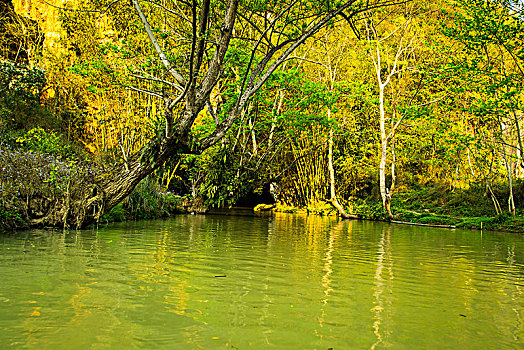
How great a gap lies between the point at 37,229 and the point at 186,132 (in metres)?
3.59

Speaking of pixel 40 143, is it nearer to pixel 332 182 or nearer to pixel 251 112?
pixel 251 112

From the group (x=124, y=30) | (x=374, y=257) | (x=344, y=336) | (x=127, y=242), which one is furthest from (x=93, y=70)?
(x=344, y=336)

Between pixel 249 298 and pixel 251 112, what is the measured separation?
1283 centimetres

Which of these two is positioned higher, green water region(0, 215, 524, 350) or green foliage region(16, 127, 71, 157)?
green foliage region(16, 127, 71, 157)

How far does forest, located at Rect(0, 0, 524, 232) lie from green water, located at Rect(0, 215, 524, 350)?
282cm

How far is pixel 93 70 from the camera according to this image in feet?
35.1

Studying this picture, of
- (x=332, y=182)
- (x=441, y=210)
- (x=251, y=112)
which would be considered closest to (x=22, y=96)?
(x=251, y=112)

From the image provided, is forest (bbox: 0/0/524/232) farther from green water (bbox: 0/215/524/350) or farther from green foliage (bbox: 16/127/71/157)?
green water (bbox: 0/215/524/350)

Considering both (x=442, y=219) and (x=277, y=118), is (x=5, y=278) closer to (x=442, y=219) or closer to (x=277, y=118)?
(x=277, y=118)

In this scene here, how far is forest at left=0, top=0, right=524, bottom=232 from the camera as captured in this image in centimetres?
885

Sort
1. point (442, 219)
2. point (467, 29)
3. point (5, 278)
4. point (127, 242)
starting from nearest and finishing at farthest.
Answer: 1. point (5, 278)
2. point (127, 242)
3. point (467, 29)
4. point (442, 219)

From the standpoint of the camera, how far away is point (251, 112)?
625 inches

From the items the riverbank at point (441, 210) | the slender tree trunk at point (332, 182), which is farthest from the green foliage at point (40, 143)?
the riverbank at point (441, 210)

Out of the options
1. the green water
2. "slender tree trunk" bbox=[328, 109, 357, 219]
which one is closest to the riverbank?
"slender tree trunk" bbox=[328, 109, 357, 219]
